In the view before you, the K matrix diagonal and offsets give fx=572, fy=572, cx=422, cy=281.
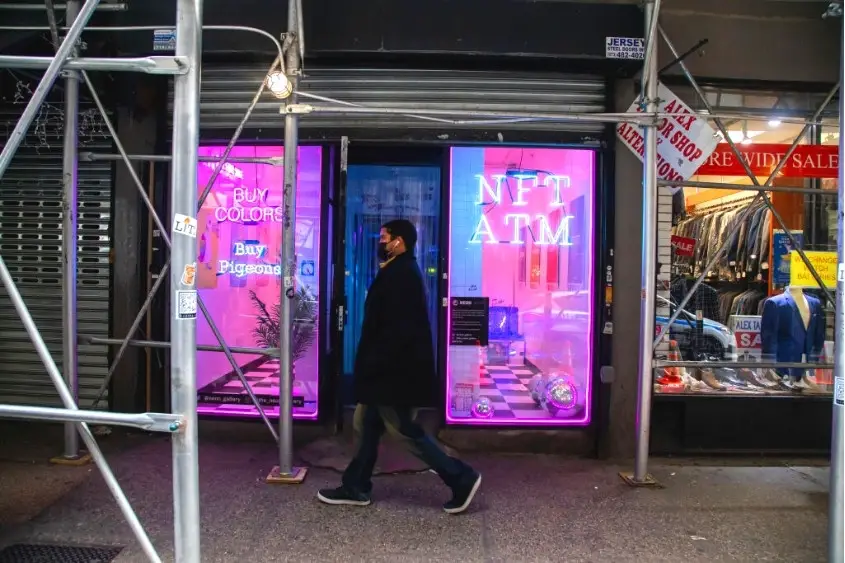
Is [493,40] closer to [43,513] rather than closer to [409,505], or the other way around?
[409,505]

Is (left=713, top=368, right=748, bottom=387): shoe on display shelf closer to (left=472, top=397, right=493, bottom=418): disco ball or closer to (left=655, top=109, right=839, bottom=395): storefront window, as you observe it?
(left=655, top=109, right=839, bottom=395): storefront window

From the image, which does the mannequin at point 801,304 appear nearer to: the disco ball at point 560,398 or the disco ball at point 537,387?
the disco ball at point 560,398

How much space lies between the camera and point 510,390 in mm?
5621

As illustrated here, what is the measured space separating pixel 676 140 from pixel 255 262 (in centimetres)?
407

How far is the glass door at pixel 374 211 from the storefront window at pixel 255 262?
92 cm

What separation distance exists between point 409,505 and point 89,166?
4.33 metres

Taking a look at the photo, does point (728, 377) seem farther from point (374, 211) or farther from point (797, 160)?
point (374, 211)

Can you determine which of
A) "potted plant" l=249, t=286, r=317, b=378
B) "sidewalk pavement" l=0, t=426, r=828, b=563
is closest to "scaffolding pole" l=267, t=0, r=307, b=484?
"sidewalk pavement" l=0, t=426, r=828, b=563

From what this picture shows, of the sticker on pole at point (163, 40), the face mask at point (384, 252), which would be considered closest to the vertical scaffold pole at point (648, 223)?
the face mask at point (384, 252)

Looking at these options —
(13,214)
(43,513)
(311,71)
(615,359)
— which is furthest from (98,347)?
(615,359)

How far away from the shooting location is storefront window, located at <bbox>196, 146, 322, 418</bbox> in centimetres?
556

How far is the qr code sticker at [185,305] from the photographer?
2361 mm

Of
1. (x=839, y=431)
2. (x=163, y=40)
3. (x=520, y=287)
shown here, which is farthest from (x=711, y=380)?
(x=163, y=40)

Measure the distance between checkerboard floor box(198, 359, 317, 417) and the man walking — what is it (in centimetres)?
164
